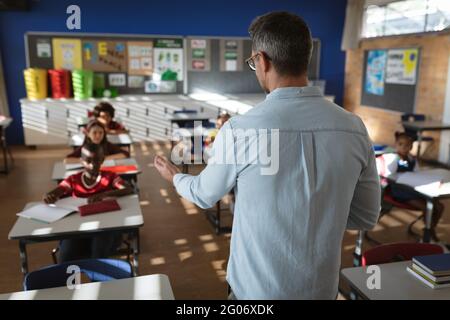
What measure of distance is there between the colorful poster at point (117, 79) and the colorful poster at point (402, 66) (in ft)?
16.0

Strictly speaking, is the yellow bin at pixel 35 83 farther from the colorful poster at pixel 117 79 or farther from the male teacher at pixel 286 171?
the male teacher at pixel 286 171

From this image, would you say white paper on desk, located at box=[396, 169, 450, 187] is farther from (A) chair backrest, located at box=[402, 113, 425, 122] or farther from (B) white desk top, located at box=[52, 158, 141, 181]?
(A) chair backrest, located at box=[402, 113, 425, 122]

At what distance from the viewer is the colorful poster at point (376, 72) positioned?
7.84 m

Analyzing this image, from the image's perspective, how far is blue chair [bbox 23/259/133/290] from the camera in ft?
5.67

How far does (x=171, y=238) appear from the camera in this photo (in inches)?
151

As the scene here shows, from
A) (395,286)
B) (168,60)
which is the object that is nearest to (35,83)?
(168,60)

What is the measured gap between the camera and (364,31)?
8.45m

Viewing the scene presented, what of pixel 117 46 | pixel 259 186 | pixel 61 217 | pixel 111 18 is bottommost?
pixel 61 217

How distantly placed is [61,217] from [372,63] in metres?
7.16

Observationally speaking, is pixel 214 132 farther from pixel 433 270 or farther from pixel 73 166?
pixel 433 270

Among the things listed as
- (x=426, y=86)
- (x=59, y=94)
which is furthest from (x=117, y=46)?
(x=426, y=86)

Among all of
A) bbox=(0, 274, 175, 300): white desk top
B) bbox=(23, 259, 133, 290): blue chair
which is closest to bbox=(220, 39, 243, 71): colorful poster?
bbox=(23, 259, 133, 290): blue chair

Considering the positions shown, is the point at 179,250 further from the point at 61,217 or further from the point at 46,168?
the point at 46,168

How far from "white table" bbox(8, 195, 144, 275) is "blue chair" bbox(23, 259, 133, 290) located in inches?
20.5
